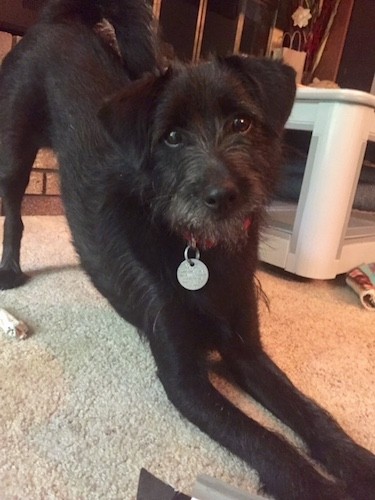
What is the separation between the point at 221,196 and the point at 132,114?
0.24 meters

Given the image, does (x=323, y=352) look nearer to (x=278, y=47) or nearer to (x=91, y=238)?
(x=91, y=238)

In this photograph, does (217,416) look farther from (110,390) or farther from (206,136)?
(206,136)

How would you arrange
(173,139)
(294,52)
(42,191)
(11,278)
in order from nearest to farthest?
(173,139)
(11,278)
(42,191)
(294,52)

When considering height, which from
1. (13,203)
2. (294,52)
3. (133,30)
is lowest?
(13,203)

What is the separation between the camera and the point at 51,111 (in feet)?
5.01

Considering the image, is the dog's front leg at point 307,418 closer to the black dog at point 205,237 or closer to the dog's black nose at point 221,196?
the black dog at point 205,237

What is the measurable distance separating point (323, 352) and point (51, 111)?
1030mm

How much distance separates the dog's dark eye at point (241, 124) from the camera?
1.09 m

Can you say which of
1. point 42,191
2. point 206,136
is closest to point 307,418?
point 206,136

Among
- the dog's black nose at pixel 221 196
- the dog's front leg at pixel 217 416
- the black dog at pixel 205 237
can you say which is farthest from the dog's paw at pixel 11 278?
the dog's black nose at pixel 221 196

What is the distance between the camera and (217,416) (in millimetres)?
973

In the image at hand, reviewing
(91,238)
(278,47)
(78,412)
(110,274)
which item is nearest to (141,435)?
(78,412)

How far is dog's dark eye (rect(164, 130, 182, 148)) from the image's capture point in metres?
1.07

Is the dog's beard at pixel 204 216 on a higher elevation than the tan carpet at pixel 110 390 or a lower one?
higher
